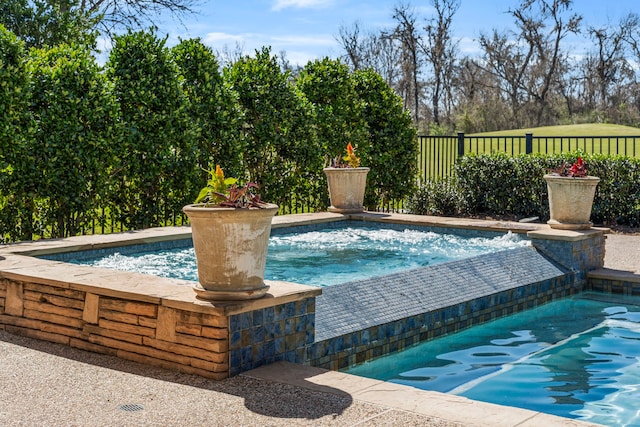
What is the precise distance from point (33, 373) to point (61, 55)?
21.0 feet

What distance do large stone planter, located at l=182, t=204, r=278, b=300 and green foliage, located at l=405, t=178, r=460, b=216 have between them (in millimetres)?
11110

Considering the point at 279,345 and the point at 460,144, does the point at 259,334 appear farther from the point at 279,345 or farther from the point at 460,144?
the point at 460,144

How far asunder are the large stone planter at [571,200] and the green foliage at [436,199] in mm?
6223

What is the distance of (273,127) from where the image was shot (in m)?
13.2

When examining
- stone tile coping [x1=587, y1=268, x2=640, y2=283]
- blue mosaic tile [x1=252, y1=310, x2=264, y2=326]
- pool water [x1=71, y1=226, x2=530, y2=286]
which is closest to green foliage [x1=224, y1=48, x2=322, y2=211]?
pool water [x1=71, y1=226, x2=530, y2=286]

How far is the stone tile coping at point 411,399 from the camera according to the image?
13.3ft

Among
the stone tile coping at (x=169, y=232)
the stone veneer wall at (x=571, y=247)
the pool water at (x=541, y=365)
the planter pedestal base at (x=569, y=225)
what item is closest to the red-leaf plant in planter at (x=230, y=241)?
the pool water at (x=541, y=365)

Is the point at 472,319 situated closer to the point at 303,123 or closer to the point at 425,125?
the point at 303,123

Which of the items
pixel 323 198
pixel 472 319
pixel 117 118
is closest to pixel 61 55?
pixel 117 118

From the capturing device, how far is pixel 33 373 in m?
5.13

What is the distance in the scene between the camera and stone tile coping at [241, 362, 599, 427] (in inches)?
159

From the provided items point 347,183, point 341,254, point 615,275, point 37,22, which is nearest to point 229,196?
point 341,254

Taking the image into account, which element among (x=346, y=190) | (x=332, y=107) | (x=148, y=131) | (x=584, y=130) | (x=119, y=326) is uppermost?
(x=584, y=130)

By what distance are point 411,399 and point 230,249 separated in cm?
153
